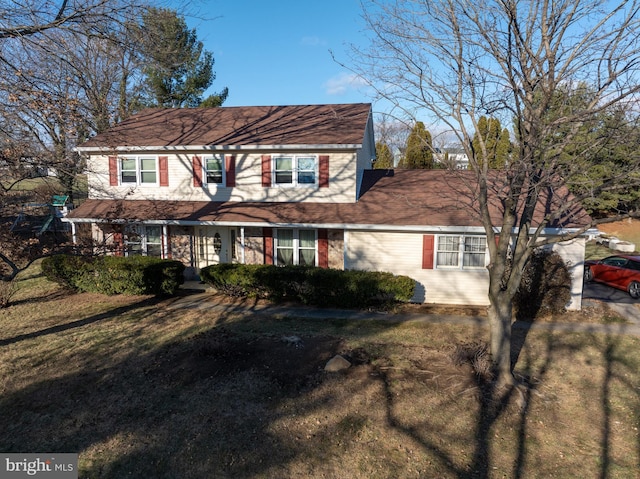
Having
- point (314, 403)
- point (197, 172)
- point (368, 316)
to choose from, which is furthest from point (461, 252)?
point (197, 172)

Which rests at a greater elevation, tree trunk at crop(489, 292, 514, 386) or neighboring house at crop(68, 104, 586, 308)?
neighboring house at crop(68, 104, 586, 308)

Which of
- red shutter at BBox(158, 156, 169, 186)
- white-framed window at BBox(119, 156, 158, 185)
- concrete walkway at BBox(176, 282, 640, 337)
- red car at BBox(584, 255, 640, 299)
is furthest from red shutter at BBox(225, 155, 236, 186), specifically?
red car at BBox(584, 255, 640, 299)

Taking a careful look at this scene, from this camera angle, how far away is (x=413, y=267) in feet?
42.5

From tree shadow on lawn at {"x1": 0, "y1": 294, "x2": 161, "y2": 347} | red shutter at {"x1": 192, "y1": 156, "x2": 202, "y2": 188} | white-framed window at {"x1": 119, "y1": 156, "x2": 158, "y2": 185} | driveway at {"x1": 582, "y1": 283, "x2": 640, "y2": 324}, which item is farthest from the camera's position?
white-framed window at {"x1": 119, "y1": 156, "x2": 158, "y2": 185}

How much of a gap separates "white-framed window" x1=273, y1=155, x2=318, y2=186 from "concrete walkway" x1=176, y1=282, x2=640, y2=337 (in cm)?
484

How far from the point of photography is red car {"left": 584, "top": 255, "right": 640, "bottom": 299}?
45.1ft

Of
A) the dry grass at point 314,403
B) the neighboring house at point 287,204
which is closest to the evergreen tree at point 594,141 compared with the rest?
the dry grass at point 314,403

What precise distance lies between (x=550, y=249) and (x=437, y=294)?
353 centimetres

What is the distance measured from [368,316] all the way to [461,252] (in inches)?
152

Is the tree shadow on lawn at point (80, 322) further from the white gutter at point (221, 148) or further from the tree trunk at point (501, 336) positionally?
the tree trunk at point (501, 336)

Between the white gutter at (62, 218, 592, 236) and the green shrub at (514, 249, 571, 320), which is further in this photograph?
the white gutter at (62, 218, 592, 236)

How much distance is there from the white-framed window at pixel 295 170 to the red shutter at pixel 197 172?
301 centimetres

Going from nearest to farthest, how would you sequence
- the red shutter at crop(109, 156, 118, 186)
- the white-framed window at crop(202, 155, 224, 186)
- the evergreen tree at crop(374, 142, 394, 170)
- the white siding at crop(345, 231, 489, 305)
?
the white siding at crop(345, 231, 489, 305)
the white-framed window at crop(202, 155, 224, 186)
the red shutter at crop(109, 156, 118, 186)
the evergreen tree at crop(374, 142, 394, 170)

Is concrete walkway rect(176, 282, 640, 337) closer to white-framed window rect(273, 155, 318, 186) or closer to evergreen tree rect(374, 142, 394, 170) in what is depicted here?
white-framed window rect(273, 155, 318, 186)
